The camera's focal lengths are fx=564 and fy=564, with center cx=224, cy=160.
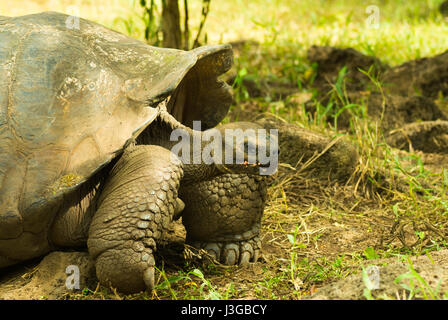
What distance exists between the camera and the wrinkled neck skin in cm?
287

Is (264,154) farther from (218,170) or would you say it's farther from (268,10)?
(268,10)

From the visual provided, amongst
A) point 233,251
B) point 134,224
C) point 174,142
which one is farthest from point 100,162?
point 233,251

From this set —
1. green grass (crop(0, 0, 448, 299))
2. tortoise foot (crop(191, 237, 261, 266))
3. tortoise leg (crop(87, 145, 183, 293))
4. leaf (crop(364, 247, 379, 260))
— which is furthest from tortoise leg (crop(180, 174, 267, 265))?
leaf (crop(364, 247, 379, 260))

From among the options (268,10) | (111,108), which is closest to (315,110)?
(111,108)

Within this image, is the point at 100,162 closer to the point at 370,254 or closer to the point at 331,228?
the point at 370,254

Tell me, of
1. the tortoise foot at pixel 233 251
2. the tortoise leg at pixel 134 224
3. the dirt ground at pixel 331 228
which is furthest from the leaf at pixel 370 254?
the tortoise leg at pixel 134 224

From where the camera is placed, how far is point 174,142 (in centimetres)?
297

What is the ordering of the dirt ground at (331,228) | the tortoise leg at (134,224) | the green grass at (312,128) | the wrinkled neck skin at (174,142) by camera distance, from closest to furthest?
the tortoise leg at (134,224) < the dirt ground at (331,228) < the green grass at (312,128) < the wrinkled neck skin at (174,142)

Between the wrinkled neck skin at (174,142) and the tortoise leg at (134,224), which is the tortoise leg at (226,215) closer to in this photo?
the wrinkled neck skin at (174,142)

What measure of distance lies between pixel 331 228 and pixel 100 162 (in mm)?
1656

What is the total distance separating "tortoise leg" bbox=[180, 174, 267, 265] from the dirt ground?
3.4 inches

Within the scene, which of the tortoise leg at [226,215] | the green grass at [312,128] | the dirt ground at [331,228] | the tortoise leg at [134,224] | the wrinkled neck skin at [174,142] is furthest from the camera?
the tortoise leg at [226,215]

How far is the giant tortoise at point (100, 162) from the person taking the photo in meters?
2.48

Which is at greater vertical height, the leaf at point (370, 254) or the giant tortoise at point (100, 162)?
the giant tortoise at point (100, 162)
